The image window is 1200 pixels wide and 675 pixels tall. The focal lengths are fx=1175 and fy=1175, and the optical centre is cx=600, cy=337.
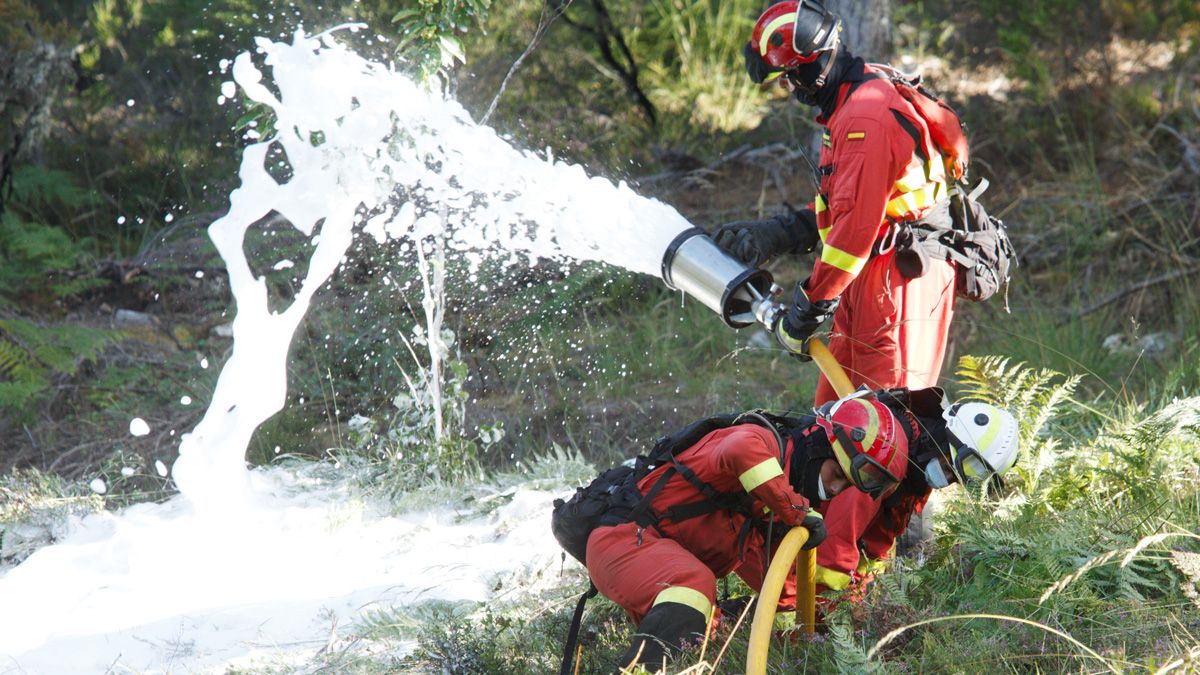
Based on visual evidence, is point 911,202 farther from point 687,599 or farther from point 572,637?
point 572,637

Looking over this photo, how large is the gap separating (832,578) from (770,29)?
1822 mm

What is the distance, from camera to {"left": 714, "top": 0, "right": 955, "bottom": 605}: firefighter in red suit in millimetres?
3795

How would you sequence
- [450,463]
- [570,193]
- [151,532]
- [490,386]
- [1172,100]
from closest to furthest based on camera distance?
[570,193] < [151,532] < [450,463] < [490,386] < [1172,100]

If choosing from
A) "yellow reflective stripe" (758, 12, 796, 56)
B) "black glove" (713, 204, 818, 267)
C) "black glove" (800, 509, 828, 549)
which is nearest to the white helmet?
"black glove" (800, 509, 828, 549)

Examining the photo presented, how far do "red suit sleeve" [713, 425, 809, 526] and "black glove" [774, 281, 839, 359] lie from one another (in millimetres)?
714

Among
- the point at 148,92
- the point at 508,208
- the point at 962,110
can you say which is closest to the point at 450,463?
the point at 508,208

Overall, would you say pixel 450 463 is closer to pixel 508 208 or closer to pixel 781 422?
pixel 508 208

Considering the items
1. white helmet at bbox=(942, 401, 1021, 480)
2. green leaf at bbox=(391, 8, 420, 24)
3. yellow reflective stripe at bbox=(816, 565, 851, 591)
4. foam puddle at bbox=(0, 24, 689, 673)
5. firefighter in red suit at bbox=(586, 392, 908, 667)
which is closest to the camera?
firefighter in red suit at bbox=(586, 392, 908, 667)

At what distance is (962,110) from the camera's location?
851 cm

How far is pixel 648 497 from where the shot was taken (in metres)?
3.48

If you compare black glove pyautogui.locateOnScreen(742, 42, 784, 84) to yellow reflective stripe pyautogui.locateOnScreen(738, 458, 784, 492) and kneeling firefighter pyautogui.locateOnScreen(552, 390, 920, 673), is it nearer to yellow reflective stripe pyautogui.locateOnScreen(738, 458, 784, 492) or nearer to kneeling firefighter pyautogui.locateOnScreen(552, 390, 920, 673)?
kneeling firefighter pyautogui.locateOnScreen(552, 390, 920, 673)

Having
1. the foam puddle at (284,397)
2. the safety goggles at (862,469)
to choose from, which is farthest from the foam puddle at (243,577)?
the safety goggles at (862,469)

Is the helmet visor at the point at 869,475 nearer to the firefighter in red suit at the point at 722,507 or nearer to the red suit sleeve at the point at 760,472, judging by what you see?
the firefighter in red suit at the point at 722,507

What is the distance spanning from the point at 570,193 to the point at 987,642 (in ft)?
7.40
